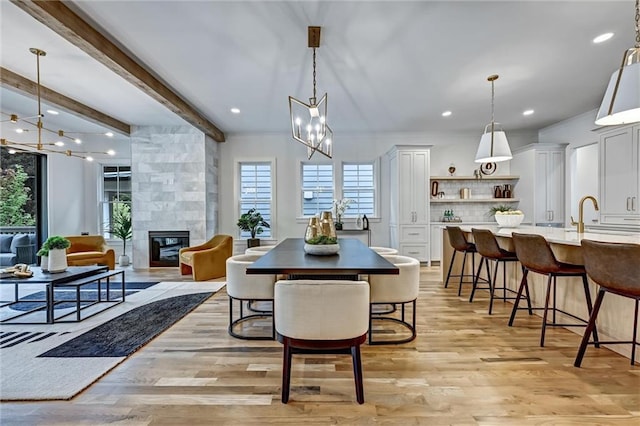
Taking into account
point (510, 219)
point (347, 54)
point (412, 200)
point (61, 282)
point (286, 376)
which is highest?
point (347, 54)

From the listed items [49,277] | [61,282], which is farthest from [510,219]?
[49,277]

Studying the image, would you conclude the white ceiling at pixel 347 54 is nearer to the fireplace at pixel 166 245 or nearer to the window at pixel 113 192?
the window at pixel 113 192

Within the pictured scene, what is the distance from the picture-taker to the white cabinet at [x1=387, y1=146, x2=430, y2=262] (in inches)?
240

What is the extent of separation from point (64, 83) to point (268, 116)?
9.37 feet

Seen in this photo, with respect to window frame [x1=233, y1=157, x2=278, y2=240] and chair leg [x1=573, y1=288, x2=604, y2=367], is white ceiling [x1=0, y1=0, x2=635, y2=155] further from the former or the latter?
chair leg [x1=573, y1=288, x2=604, y2=367]

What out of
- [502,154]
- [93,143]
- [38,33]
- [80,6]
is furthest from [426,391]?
[93,143]

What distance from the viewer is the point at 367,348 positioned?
258cm

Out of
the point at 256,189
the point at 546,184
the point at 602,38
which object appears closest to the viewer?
the point at 602,38

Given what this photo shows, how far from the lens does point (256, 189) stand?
689 cm

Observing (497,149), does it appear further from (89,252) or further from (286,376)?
(89,252)

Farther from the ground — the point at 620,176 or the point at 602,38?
the point at 602,38

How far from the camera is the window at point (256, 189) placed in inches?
271

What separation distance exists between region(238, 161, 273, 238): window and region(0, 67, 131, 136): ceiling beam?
7.82 ft

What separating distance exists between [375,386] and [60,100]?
5611 mm
